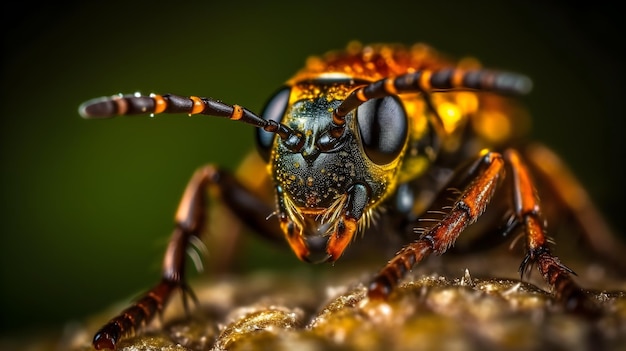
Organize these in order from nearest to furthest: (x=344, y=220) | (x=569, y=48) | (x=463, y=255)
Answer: (x=344, y=220) < (x=463, y=255) < (x=569, y=48)

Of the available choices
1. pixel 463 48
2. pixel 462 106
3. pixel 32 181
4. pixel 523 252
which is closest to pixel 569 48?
pixel 463 48

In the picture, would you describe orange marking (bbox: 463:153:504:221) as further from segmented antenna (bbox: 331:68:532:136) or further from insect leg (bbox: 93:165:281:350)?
insect leg (bbox: 93:165:281:350)

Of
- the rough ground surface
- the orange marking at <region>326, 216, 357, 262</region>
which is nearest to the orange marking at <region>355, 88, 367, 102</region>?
the orange marking at <region>326, 216, 357, 262</region>

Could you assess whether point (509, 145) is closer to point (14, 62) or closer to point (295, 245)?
point (295, 245)

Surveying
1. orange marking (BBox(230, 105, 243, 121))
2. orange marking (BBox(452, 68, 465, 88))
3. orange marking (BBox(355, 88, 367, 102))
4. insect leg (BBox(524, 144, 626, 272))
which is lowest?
insect leg (BBox(524, 144, 626, 272))

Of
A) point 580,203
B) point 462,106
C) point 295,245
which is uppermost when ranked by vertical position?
point 462,106

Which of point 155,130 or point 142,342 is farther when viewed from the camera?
point 155,130

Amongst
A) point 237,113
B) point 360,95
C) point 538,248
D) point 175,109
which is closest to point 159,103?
point 175,109

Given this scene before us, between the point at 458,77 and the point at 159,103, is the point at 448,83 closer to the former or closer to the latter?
the point at 458,77
